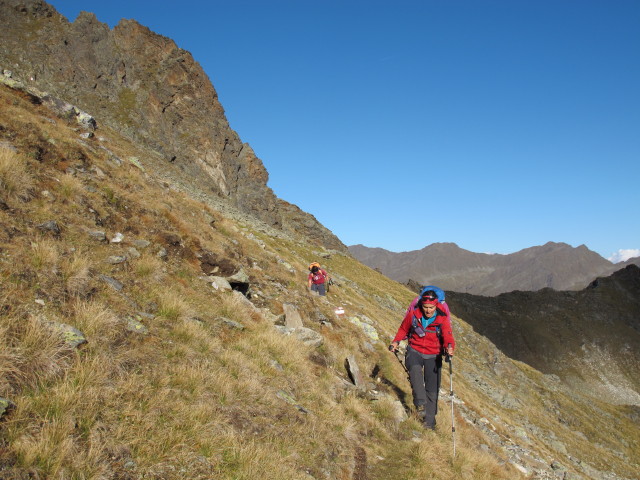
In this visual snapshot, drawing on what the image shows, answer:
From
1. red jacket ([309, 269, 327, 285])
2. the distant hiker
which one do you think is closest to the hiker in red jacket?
the distant hiker

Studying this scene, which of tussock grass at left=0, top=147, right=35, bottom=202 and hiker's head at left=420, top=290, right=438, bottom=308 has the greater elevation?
hiker's head at left=420, top=290, right=438, bottom=308

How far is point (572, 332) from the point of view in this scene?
11688 cm

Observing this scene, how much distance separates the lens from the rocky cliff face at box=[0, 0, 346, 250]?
5559 centimetres

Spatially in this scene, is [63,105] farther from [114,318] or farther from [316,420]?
[316,420]

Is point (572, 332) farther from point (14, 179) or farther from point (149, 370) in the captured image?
point (14, 179)

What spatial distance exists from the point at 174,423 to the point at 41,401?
149cm

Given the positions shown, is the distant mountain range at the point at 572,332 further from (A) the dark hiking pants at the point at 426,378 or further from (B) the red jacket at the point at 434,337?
(B) the red jacket at the point at 434,337

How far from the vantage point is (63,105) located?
1967 centimetres

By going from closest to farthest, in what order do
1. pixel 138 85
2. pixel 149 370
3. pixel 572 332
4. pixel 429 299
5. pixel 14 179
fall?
Answer: pixel 149 370, pixel 429 299, pixel 14 179, pixel 138 85, pixel 572 332

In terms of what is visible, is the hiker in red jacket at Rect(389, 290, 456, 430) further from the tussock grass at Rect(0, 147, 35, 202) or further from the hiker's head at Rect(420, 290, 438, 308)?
the tussock grass at Rect(0, 147, 35, 202)

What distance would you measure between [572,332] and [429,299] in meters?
137

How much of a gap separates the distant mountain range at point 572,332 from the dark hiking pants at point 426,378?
4401 inches

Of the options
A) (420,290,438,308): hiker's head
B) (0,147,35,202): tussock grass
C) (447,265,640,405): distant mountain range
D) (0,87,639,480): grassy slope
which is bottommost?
(0,87,639,480): grassy slope

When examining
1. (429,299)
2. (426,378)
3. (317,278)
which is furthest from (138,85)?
(426,378)
